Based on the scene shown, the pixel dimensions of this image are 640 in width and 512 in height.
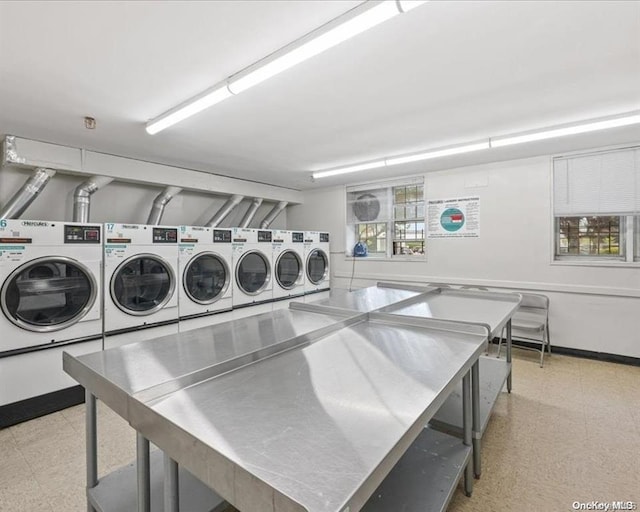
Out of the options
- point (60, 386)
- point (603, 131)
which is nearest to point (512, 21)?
point (603, 131)

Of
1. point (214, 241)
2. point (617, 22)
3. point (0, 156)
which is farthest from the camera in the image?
point (214, 241)

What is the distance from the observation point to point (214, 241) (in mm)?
4031

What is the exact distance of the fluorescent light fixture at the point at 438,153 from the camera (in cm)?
349

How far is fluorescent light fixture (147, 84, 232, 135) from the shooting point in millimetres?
2205

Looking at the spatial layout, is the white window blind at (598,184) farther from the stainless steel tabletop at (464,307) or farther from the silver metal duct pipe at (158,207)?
the silver metal duct pipe at (158,207)

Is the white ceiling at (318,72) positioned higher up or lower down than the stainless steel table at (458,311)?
higher up

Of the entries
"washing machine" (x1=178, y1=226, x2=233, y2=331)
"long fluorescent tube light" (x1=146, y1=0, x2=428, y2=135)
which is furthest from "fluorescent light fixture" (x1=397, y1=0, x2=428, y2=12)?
"washing machine" (x1=178, y1=226, x2=233, y2=331)

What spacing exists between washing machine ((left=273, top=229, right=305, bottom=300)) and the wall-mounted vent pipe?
35.2 inches

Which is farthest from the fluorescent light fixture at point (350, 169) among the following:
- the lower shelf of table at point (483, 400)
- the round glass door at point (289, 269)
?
the lower shelf of table at point (483, 400)

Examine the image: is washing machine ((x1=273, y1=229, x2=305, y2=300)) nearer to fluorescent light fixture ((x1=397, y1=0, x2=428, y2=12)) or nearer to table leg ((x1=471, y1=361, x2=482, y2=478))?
table leg ((x1=471, y1=361, x2=482, y2=478))

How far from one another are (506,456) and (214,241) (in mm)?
3522

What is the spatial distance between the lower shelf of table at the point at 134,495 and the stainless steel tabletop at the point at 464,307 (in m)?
1.43

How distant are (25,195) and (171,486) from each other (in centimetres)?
363

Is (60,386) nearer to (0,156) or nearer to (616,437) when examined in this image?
(0,156)
